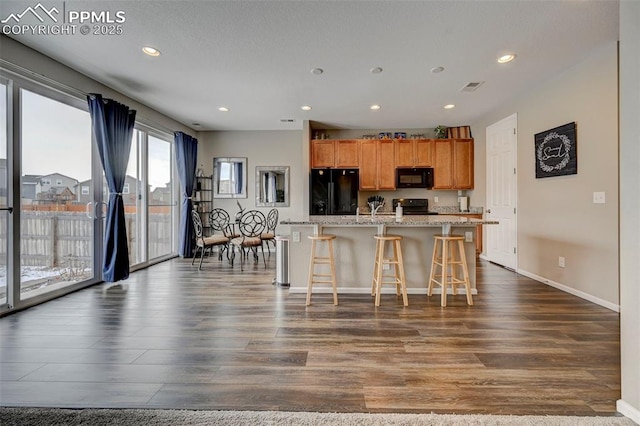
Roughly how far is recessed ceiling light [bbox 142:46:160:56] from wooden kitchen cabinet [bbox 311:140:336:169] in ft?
11.2

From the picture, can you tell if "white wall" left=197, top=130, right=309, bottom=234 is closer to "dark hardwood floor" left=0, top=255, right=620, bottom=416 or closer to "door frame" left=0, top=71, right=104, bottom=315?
"dark hardwood floor" left=0, top=255, right=620, bottom=416

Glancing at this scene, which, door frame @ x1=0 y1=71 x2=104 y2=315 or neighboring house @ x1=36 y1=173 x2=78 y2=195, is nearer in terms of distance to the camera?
door frame @ x1=0 y1=71 x2=104 y2=315

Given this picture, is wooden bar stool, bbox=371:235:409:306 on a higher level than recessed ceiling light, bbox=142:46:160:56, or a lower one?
lower

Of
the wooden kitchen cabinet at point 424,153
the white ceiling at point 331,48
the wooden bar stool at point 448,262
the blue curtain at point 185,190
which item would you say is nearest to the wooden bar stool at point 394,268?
the wooden bar stool at point 448,262

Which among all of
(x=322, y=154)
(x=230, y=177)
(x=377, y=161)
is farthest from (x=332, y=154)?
(x=230, y=177)

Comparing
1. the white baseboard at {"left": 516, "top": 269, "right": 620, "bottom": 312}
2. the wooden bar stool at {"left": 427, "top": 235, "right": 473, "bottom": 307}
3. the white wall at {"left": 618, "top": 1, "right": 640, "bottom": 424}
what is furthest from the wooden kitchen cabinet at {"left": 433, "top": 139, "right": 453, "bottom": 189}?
the white wall at {"left": 618, "top": 1, "right": 640, "bottom": 424}

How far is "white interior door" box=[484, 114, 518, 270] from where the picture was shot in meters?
4.66

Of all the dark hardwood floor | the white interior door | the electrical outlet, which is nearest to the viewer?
the dark hardwood floor

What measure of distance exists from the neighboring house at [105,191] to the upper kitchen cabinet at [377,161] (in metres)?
4.09

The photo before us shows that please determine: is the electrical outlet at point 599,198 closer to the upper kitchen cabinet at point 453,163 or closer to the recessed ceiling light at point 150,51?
the upper kitchen cabinet at point 453,163

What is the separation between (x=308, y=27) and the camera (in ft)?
8.74

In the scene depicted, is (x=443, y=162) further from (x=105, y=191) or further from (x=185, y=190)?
(x=105, y=191)

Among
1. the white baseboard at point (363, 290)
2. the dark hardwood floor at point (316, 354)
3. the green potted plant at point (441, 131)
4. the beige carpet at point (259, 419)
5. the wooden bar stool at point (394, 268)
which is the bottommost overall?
the beige carpet at point (259, 419)

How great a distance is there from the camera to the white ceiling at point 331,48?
2.43m
